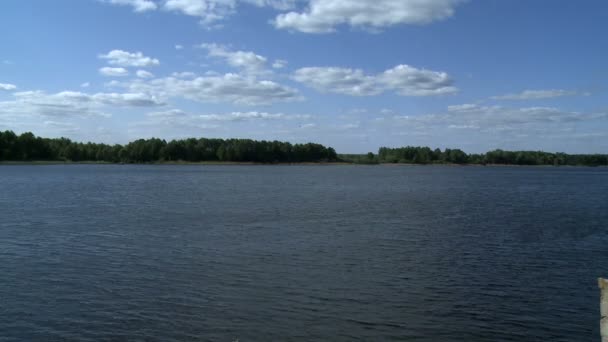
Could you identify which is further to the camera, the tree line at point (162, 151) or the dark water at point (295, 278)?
the tree line at point (162, 151)

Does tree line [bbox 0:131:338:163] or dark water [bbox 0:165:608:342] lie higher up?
tree line [bbox 0:131:338:163]

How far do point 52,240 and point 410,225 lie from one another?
64.8 feet

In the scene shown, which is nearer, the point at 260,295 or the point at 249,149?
the point at 260,295

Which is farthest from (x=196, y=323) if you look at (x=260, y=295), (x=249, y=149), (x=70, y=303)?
(x=249, y=149)

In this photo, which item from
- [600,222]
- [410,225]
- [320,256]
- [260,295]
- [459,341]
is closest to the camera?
[459,341]

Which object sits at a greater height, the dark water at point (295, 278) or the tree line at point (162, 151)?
the tree line at point (162, 151)

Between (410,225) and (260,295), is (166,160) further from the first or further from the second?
(260,295)

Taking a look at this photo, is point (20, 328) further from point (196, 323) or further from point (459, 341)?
point (459, 341)

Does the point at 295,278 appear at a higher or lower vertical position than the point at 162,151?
lower

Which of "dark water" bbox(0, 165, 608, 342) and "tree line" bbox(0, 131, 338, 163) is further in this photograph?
"tree line" bbox(0, 131, 338, 163)

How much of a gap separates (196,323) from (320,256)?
8654 mm

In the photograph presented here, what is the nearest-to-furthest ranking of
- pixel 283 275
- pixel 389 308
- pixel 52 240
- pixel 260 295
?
1. pixel 389 308
2. pixel 260 295
3. pixel 283 275
4. pixel 52 240

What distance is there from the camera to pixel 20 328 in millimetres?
11930

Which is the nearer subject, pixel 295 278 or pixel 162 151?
pixel 295 278
